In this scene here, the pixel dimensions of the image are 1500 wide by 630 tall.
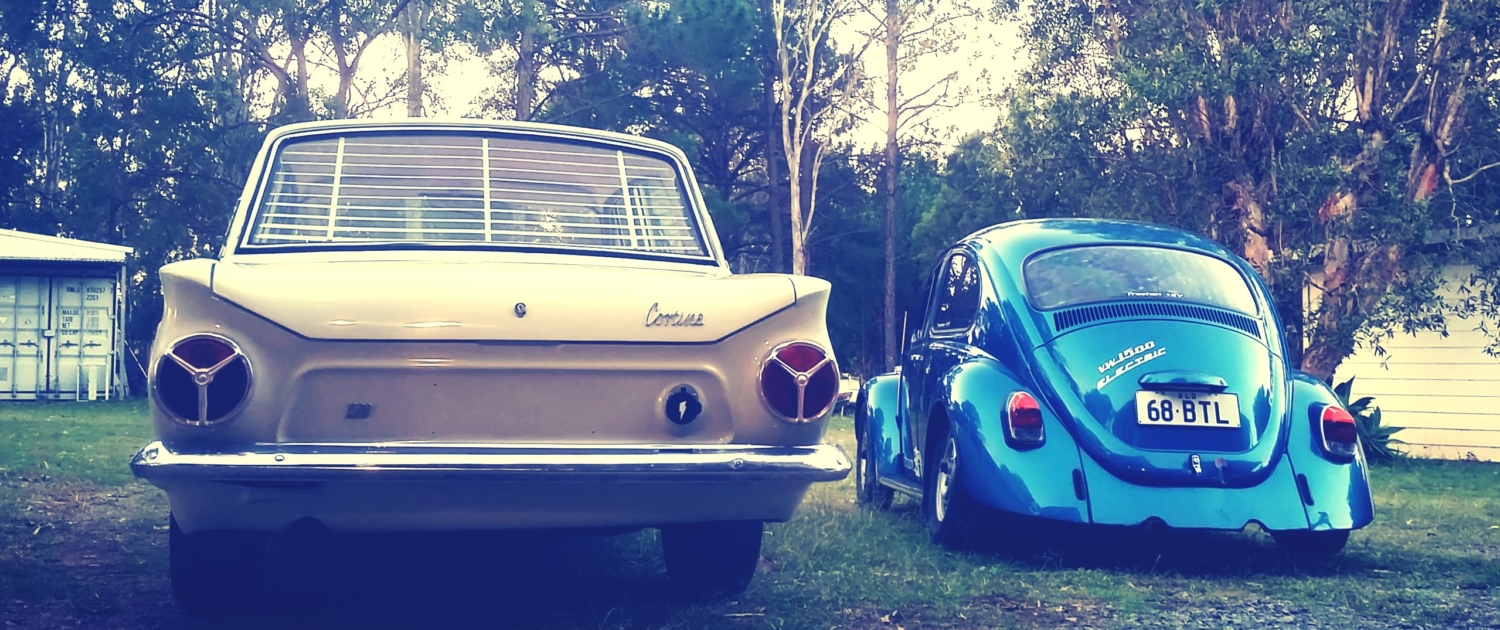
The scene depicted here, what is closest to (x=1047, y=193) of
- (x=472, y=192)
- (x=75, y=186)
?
Result: (x=472, y=192)

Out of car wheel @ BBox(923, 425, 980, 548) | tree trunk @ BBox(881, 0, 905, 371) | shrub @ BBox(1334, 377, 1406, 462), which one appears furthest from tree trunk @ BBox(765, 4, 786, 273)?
car wheel @ BBox(923, 425, 980, 548)

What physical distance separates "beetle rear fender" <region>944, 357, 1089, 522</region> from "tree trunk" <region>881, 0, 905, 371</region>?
88.7 ft

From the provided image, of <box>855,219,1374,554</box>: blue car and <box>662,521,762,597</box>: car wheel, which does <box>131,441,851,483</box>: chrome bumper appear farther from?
<box>855,219,1374,554</box>: blue car

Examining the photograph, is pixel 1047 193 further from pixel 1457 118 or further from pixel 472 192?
pixel 472 192

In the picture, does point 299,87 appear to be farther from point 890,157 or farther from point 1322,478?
point 1322,478

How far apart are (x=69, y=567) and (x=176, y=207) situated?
28.5 meters

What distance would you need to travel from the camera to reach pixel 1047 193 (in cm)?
1858

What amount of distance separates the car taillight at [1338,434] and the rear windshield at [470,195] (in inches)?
113

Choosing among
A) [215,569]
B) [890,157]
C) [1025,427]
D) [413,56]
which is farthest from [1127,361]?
[413,56]

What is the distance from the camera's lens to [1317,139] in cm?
1479

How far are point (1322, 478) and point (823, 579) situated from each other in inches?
84.9

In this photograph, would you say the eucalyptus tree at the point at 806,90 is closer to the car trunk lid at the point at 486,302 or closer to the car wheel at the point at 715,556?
the car wheel at the point at 715,556

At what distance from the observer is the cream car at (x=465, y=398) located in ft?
12.6

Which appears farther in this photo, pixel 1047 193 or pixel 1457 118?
pixel 1047 193
